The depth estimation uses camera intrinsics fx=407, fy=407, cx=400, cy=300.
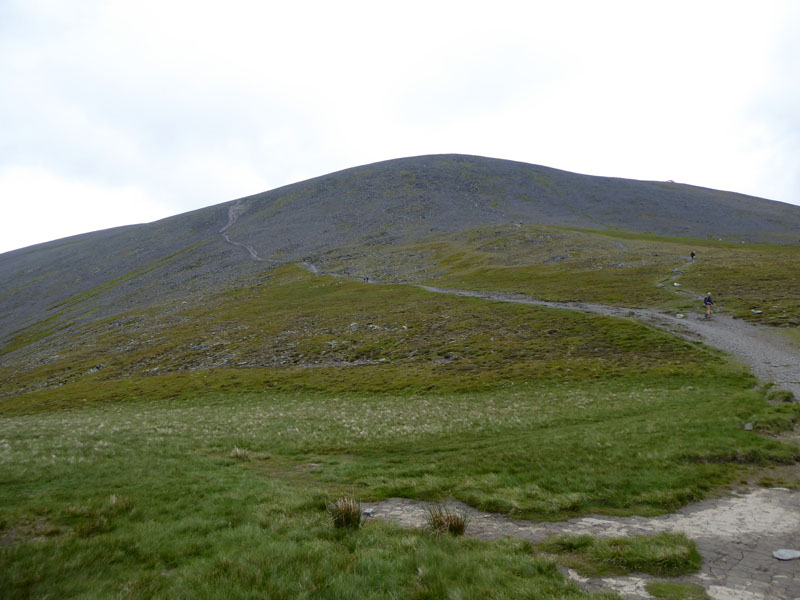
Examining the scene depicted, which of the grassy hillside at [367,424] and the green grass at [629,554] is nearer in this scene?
the green grass at [629,554]

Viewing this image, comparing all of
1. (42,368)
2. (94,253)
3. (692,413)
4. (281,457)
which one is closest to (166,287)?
(42,368)

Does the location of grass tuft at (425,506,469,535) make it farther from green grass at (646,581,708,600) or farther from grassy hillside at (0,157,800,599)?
green grass at (646,581,708,600)

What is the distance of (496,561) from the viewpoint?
315 inches

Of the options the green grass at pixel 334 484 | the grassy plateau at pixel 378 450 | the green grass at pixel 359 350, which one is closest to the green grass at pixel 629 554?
the grassy plateau at pixel 378 450

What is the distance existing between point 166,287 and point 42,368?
60133mm

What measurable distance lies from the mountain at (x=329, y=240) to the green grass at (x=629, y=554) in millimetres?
96585

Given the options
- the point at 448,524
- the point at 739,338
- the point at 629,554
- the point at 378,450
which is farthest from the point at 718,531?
the point at 739,338

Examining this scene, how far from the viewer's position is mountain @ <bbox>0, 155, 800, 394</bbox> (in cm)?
11906

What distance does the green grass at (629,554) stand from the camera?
7.91 metres

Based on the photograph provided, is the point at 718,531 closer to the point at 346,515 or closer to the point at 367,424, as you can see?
the point at 346,515

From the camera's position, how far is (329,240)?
156 meters

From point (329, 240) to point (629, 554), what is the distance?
154 m

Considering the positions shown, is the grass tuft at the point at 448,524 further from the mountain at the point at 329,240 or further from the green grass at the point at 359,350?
the mountain at the point at 329,240

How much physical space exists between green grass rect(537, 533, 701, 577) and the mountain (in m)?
96.6
